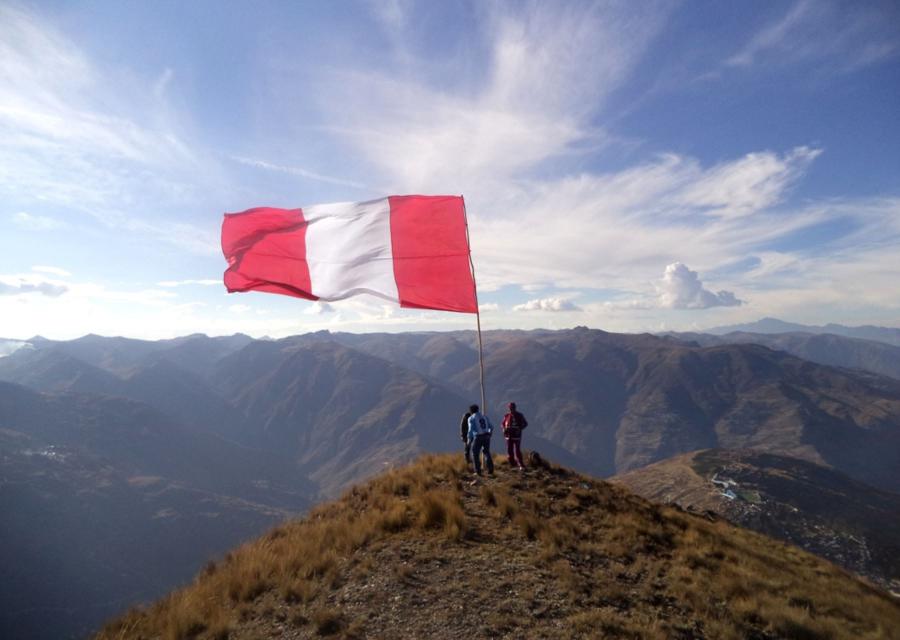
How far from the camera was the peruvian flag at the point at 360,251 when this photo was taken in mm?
13531

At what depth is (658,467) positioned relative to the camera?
5679 inches

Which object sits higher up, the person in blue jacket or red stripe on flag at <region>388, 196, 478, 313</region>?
red stripe on flag at <region>388, 196, 478, 313</region>

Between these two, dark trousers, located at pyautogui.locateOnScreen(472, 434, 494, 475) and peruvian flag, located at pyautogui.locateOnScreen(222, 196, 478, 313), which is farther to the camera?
dark trousers, located at pyautogui.locateOnScreen(472, 434, 494, 475)

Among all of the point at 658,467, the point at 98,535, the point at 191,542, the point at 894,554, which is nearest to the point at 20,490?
the point at 98,535

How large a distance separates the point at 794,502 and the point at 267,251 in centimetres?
13036

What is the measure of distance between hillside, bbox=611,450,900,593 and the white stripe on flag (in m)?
63.4

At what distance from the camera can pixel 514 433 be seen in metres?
15.9

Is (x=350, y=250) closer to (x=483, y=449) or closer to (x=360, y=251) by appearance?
(x=360, y=251)

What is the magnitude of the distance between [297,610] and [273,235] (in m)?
10.1

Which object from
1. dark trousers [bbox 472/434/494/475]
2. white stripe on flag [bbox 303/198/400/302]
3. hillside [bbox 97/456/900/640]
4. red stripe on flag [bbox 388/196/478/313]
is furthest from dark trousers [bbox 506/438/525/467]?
white stripe on flag [bbox 303/198/400/302]

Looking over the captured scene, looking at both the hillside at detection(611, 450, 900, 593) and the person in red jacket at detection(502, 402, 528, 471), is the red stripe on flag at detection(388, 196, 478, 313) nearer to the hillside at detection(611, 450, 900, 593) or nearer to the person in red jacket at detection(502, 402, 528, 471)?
the person in red jacket at detection(502, 402, 528, 471)

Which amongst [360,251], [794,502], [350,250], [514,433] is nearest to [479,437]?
[514,433]

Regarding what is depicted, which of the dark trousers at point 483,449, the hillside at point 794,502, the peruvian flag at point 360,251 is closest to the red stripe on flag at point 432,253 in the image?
the peruvian flag at point 360,251

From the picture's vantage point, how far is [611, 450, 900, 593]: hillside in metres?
80.1
